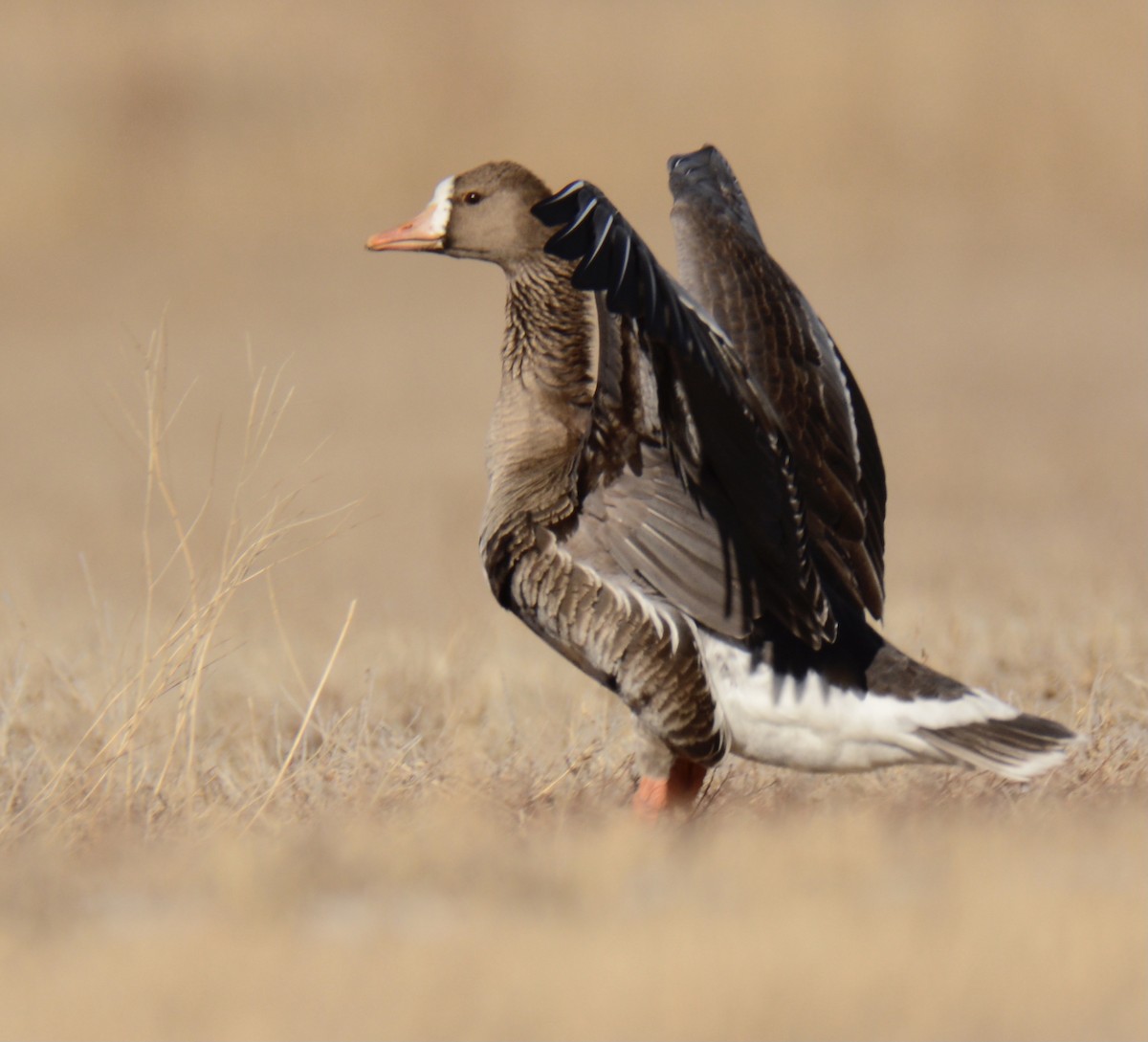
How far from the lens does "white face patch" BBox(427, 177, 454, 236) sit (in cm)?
550

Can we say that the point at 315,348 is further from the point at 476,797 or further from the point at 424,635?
the point at 476,797

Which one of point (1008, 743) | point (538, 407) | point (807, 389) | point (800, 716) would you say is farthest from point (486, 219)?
point (1008, 743)

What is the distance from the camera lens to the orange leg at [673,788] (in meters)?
4.57

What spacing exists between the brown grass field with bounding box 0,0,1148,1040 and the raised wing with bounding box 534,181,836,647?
22.9 inches

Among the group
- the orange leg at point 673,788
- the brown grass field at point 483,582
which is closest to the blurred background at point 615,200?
the brown grass field at point 483,582

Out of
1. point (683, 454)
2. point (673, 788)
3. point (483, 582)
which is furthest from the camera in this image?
point (483, 582)

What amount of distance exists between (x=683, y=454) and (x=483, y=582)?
6411 mm

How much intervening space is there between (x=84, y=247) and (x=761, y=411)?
23.6m

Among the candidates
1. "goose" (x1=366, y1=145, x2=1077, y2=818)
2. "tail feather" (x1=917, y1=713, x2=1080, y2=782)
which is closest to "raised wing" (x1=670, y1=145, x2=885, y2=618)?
"goose" (x1=366, y1=145, x2=1077, y2=818)

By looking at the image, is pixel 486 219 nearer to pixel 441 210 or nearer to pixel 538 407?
pixel 441 210

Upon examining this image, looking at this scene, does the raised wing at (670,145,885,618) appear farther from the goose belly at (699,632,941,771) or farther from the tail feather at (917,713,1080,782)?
the tail feather at (917,713,1080,782)

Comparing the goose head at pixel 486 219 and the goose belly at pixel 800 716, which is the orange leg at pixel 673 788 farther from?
the goose head at pixel 486 219

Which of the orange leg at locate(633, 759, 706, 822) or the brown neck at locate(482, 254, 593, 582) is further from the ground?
the brown neck at locate(482, 254, 593, 582)

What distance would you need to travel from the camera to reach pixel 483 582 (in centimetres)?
1057
